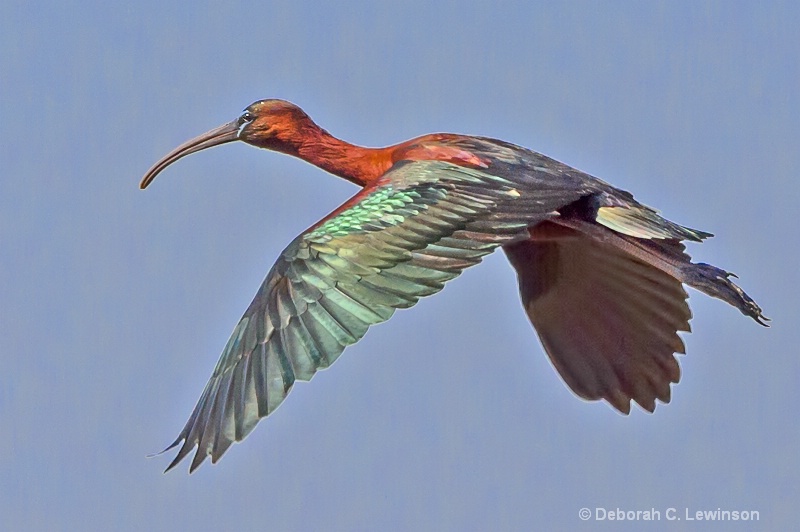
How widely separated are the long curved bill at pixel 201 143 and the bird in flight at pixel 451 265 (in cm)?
1

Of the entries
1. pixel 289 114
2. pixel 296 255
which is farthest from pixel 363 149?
pixel 296 255

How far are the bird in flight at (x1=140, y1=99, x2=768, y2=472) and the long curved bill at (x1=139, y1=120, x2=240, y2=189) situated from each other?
0.04ft

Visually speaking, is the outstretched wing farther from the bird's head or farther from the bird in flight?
the bird's head

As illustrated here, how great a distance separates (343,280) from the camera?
11172 mm

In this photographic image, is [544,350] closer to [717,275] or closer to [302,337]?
[717,275]

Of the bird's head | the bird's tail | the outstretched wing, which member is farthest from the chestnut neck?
the bird's tail

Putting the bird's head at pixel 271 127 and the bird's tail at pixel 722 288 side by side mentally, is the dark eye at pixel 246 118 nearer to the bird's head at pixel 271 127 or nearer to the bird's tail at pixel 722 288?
the bird's head at pixel 271 127

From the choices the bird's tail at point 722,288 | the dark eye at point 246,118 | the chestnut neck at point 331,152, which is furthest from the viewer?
the dark eye at point 246,118

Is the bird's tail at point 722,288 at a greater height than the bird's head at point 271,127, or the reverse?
the bird's head at point 271,127

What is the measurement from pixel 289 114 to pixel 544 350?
315 cm

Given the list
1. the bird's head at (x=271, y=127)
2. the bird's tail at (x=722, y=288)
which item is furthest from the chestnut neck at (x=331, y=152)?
the bird's tail at (x=722, y=288)

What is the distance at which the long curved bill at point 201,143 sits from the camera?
14.3 m

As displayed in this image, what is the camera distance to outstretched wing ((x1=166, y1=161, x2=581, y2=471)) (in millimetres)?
10758

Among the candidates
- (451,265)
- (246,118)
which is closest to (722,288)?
(451,265)
